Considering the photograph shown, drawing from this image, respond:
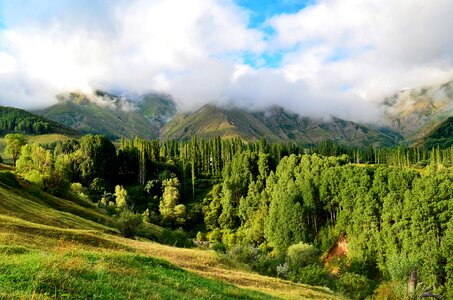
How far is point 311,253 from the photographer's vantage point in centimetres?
7969

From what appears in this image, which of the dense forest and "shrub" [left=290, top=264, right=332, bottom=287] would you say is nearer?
"shrub" [left=290, top=264, right=332, bottom=287]

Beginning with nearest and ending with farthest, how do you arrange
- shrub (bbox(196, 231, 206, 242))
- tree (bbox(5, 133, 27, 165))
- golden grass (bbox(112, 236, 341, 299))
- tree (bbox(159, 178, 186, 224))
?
golden grass (bbox(112, 236, 341, 299))
shrub (bbox(196, 231, 206, 242))
tree (bbox(5, 133, 27, 165))
tree (bbox(159, 178, 186, 224))

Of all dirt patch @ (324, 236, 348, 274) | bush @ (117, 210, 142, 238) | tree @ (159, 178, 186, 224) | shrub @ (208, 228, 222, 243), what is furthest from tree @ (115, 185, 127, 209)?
dirt patch @ (324, 236, 348, 274)

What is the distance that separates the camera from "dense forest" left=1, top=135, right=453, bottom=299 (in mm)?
68750

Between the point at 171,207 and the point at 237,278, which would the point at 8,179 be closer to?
the point at 237,278

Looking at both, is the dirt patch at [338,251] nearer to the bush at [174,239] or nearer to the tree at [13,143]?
the bush at [174,239]

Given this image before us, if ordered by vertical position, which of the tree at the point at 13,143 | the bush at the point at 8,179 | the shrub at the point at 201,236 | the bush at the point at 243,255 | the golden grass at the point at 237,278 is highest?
the tree at the point at 13,143

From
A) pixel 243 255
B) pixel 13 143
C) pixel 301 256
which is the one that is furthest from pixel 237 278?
pixel 13 143

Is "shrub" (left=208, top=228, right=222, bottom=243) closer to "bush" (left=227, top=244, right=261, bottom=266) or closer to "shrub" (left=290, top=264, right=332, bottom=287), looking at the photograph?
"bush" (left=227, top=244, right=261, bottom=266)

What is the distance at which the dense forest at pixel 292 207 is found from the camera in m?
68.8

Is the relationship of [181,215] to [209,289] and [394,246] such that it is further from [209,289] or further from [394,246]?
[209,289]

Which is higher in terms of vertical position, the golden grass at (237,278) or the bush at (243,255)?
the golden grass at (237,278)

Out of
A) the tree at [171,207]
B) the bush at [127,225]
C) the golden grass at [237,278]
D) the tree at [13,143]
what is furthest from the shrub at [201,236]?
the tree at [13,143]

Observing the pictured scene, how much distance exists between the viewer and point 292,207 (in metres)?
107
